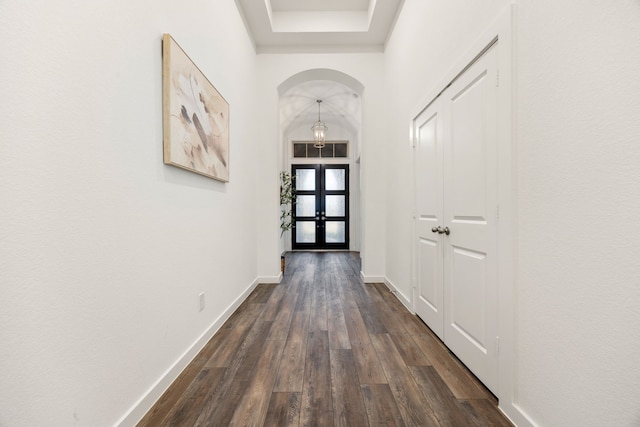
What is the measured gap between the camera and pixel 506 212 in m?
1.46

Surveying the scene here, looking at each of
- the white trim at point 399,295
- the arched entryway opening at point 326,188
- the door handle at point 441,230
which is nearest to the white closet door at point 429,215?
the door handle at point 441,230

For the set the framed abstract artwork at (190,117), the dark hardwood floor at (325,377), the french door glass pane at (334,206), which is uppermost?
the framed abstract artwork at (190,117)

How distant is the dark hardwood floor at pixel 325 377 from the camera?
1444mm

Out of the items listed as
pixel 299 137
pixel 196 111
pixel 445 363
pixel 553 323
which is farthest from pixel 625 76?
pixel 299 137

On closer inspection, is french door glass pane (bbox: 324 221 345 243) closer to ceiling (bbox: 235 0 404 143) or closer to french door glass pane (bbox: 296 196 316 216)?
french door glass pane (bbox: 296 196 316 216)

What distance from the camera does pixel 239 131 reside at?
330 cm

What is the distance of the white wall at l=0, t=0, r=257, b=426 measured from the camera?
866 millimetres

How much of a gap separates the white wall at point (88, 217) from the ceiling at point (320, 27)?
2.17 metres

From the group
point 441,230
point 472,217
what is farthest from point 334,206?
point 472,217

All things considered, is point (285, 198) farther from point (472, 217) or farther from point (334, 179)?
point (472, 217)

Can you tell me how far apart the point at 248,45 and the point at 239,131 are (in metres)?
1.23

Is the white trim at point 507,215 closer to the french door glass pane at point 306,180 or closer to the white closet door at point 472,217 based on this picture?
the white closet door at point 472,217

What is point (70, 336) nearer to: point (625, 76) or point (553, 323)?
point (553, 323)

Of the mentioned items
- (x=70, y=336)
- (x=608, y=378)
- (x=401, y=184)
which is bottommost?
(x=608, y=378)
